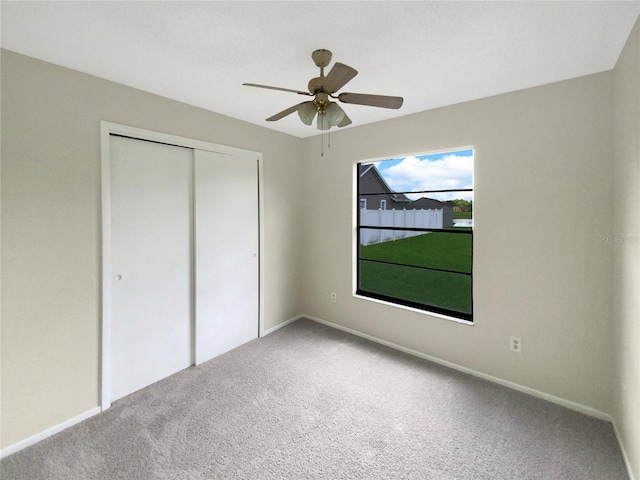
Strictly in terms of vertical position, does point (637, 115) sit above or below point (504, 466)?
above

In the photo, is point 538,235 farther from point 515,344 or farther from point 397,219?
point 397,219

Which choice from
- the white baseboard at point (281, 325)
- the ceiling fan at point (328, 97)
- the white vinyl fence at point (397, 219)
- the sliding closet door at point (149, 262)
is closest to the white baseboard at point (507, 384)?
the white baseboard at point (281, 325)

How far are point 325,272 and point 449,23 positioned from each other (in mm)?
2768

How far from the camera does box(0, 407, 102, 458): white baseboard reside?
5.82 feet

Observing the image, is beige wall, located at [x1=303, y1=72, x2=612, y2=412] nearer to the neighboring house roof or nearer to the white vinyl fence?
the neighboring house roof

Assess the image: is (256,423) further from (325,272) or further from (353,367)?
(325,272)

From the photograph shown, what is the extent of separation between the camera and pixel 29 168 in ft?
5.98

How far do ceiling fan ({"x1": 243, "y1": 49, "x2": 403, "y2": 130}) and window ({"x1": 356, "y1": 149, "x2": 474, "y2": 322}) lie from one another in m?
1.37

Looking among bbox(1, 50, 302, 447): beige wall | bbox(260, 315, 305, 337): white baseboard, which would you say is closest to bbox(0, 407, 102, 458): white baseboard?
bbox(1, 50, 302, 447): beige wall

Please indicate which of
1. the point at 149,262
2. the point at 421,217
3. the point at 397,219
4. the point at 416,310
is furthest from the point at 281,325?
the point at 421,217

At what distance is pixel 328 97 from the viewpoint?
1.77m

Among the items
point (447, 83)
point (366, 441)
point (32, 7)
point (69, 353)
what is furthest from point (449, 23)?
point (69, 353)

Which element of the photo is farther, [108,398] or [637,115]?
[108,398]

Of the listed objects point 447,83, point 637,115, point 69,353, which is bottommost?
point 69,353
